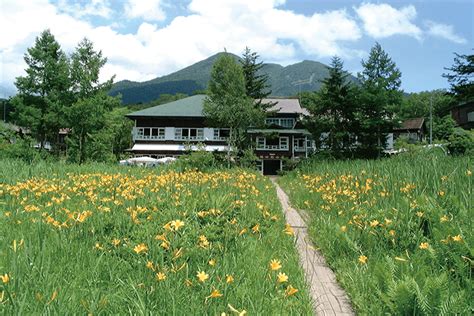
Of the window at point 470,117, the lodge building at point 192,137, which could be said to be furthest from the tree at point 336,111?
the window at point 470,117

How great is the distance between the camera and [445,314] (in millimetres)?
2240

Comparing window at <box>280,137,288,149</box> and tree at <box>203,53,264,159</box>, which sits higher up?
tree at <box>203,53,264,159</box>

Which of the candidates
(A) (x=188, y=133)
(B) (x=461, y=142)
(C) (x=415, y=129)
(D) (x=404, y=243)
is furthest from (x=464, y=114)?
(D) (x=404, y=243)

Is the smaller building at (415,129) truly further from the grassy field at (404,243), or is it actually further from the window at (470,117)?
the grassy field at (404,243)

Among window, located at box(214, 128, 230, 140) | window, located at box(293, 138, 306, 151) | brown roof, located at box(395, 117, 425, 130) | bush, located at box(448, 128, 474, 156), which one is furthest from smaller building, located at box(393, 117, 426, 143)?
bush, located at box(448, 128, 474, 156)

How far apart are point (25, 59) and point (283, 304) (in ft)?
103

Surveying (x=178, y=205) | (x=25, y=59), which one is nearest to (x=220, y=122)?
(x=25, y=59)

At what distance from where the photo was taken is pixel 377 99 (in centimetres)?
2722

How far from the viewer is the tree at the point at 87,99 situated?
23078 mm

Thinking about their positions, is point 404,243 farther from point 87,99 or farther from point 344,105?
point 344,105

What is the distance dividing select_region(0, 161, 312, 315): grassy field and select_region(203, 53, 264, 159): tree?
23899 millimetres

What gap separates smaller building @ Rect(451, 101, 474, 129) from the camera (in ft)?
156

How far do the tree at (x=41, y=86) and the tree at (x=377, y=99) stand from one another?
21562 mm

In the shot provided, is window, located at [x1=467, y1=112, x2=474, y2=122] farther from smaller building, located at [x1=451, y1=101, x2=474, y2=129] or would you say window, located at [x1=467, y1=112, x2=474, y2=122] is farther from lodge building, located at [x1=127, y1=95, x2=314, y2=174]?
lodge building, located at [x1=127, y1=95, x2=314, y2=174]
